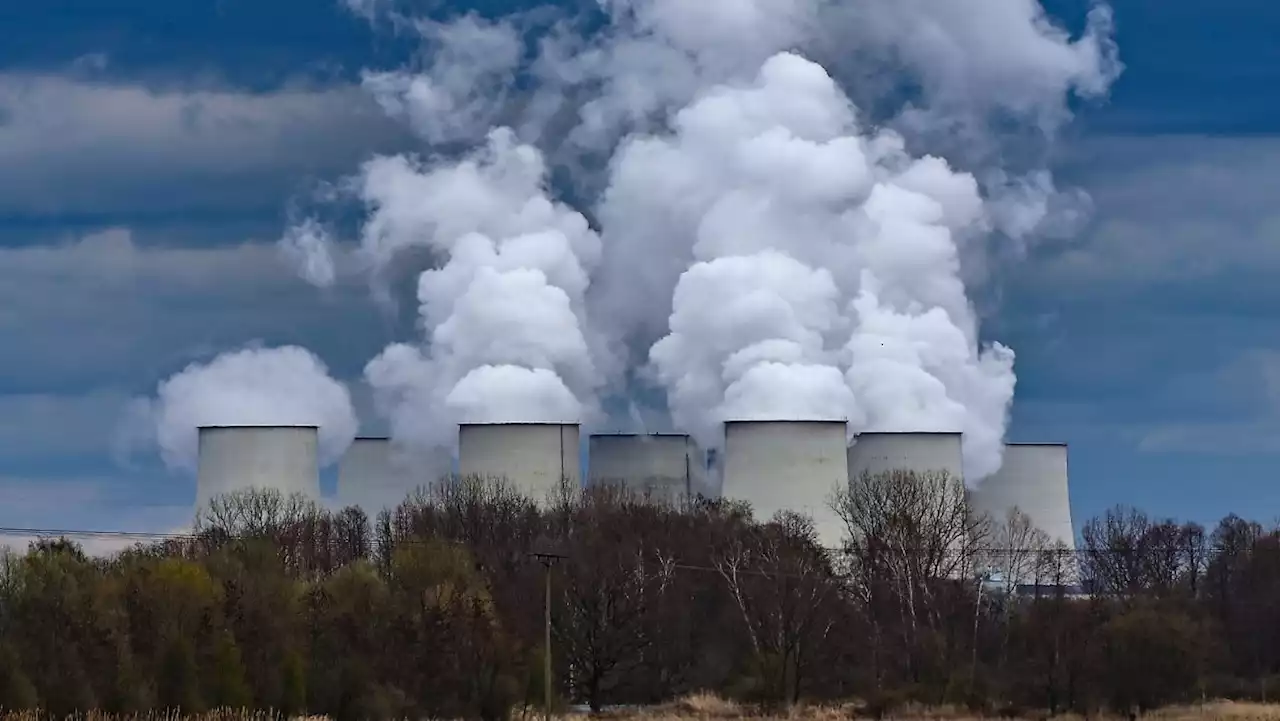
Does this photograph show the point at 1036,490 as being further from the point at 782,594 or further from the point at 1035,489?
the point at 782,594

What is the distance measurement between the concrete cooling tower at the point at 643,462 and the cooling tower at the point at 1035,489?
6756 mm

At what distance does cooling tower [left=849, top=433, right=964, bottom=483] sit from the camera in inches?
1652

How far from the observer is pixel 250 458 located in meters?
40.7

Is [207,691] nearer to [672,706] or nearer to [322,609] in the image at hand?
[322,609]

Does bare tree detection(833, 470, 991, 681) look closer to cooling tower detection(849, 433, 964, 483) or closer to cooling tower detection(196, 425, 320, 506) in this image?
cooling tower detection(849, 433, 964, 483)

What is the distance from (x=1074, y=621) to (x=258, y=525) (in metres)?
17.3

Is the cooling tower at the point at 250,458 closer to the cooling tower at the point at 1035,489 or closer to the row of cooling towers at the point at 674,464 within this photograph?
the row of cooling towers at the point at 674,464

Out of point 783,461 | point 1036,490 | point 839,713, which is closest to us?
point 839,713

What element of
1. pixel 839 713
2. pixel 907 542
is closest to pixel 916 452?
pixel 907 542

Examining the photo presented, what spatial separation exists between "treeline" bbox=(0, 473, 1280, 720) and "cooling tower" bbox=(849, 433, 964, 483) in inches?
15.6

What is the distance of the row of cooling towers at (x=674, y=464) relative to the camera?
128 feet

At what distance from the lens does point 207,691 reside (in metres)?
26.8

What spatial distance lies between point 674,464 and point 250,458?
9.38 metres

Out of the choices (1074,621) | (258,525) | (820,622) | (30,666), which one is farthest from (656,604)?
(30,666)
